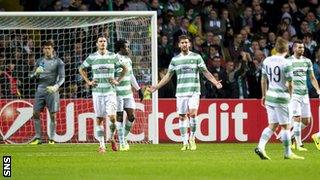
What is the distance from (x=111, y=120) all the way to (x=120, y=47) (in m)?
1.60

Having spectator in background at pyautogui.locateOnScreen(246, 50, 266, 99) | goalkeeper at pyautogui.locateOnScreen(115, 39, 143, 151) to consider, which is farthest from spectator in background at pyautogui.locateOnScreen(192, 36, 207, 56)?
goalkeeper at pyautogui.locateOnScreen(115, 39, 143, 151)

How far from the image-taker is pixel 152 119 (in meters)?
24.8

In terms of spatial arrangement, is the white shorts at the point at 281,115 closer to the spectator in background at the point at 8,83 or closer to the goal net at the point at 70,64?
the goal net at the point at 70,64

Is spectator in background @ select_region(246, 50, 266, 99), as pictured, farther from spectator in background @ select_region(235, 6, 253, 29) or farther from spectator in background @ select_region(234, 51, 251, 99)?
spectator in background @ select_region(235, 6, 253, 29)

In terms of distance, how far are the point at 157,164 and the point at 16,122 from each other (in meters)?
8.87

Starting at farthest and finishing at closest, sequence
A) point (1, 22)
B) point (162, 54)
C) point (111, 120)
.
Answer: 1. point (162, 54)
2. point (1, 22)
3. point (111, 120)

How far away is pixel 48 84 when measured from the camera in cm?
2430

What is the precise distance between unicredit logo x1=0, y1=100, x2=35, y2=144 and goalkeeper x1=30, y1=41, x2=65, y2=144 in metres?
0.86

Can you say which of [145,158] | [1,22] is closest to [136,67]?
[1,22]

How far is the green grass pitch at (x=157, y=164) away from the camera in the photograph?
47.9 feet

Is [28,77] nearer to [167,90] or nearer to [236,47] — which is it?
[167,90]

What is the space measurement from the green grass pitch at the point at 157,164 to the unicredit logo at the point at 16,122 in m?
2.58

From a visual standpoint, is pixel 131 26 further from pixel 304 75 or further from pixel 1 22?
pixel 304 75

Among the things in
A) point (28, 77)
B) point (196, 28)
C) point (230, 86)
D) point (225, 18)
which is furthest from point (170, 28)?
point (28, 77)
